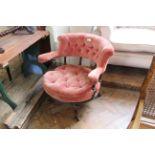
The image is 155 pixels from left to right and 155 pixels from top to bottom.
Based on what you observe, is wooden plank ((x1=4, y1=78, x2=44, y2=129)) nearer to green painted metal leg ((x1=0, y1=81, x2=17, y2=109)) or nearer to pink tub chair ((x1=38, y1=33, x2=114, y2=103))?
green painted metal leg ((x1=0, y1=81, x2=17, y2=109))

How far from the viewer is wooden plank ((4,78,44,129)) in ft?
4.99

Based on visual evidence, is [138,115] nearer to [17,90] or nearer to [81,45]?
[81,45]

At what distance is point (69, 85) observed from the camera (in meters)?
1.54

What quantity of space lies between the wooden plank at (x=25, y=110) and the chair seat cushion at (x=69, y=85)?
27cm

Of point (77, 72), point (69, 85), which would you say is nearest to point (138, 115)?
point (69, 85)

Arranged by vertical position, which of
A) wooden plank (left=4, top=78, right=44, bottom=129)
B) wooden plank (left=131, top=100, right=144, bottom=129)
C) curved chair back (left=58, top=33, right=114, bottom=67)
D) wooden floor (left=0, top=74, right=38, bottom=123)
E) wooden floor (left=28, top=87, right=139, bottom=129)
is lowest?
wooden floor (left=28, top=87, right=139, bottom=129)

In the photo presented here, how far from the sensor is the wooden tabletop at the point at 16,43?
1.46 m

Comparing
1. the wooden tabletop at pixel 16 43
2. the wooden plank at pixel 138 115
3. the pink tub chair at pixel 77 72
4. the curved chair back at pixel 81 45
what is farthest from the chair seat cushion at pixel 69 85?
the wooden plank at pixel 138 115

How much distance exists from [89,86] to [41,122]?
0.58m

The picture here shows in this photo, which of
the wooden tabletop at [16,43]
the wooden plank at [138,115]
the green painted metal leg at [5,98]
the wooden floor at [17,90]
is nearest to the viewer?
the wooden plank at [138,115]

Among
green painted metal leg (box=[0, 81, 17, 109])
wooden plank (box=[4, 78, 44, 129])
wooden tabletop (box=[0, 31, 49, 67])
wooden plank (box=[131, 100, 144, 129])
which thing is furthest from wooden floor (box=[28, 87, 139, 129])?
wooden tabletop (box=[0, 31, 49, 67])

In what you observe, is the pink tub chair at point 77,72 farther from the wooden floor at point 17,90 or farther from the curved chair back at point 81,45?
the wooden floor at point 17,90
